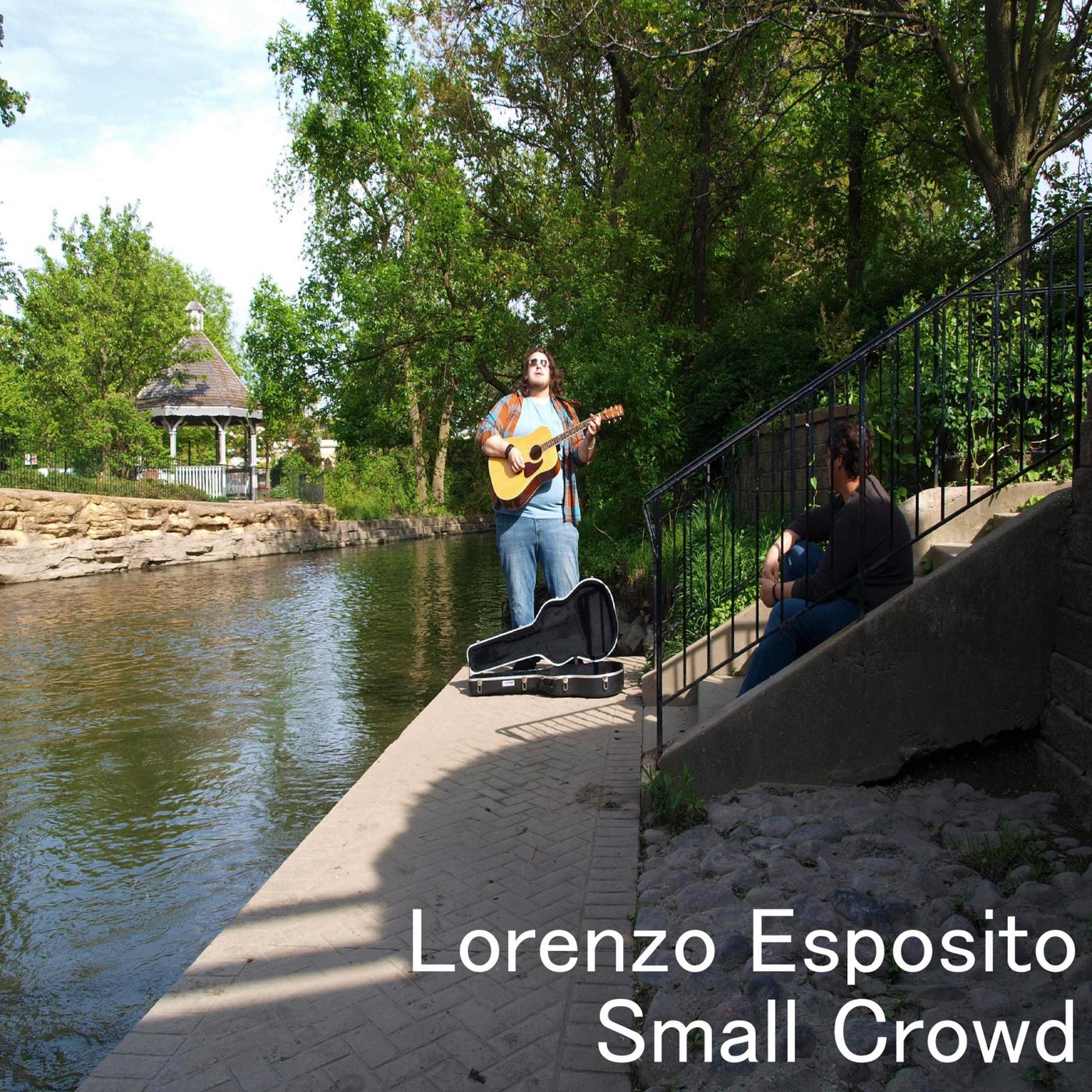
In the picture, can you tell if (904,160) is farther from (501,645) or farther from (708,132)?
(501,645)

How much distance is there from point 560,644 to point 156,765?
2.83 m

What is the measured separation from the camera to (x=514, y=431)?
7.13 meters

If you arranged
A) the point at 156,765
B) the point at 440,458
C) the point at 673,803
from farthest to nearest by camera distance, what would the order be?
the point at 440,458
the point at 156,765
the point at 673,803

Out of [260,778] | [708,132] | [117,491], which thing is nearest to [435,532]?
[117,491]

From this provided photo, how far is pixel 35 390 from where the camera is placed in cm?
2602

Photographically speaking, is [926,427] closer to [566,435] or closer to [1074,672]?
[566,435]

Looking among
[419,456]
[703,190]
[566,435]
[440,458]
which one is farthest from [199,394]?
[566,435]

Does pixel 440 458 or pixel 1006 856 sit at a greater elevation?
pixel 440 458

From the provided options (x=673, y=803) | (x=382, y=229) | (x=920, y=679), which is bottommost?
(x=673, y=803)

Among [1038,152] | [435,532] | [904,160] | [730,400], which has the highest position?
[904,160]

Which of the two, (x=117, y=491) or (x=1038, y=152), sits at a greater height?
(x=1038, y=152)

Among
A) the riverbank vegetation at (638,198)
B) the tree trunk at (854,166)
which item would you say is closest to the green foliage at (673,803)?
the riverbank vegetation at (638,198)

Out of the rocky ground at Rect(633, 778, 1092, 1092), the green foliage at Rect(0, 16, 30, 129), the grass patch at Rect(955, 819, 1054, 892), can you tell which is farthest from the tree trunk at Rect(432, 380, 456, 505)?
the grass patch at Rect(955, 819, 1054, 892)

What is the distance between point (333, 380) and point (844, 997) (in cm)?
1829
